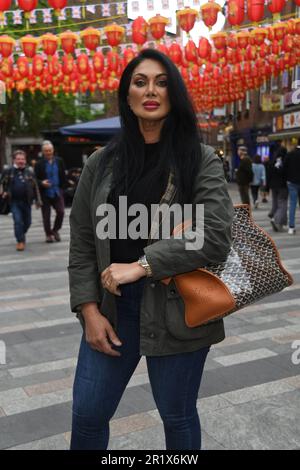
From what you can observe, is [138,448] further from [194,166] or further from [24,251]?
[24,251]

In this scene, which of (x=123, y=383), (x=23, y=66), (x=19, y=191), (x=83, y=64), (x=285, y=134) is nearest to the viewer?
(x=123, y=383)

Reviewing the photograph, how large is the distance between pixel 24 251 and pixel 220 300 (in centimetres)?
777

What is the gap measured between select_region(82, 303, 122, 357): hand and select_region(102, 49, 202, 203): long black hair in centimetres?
43

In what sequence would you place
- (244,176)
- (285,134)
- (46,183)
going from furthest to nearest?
(285,134) < (244,176) < (46,183)

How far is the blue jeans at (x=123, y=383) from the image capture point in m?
1.85

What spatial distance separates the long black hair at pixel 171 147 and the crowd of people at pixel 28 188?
7289mm

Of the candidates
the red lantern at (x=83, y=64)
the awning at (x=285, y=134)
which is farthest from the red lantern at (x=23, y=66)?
the awning at (x=285, y=134)

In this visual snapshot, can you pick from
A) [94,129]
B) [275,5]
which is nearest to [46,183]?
[275,5]

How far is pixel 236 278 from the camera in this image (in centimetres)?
182

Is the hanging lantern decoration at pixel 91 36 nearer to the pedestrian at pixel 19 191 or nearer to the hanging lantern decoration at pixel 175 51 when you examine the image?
the hanging lantern decoration at pixel 175 51

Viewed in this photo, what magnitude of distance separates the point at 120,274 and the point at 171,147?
514mm

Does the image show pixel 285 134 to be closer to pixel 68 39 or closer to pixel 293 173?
pixel 293 173

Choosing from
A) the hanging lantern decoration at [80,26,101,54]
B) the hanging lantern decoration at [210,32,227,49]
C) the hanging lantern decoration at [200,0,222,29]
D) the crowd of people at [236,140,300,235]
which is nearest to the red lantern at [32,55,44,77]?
the hanging lantern decoration at [80,26,101,54]
